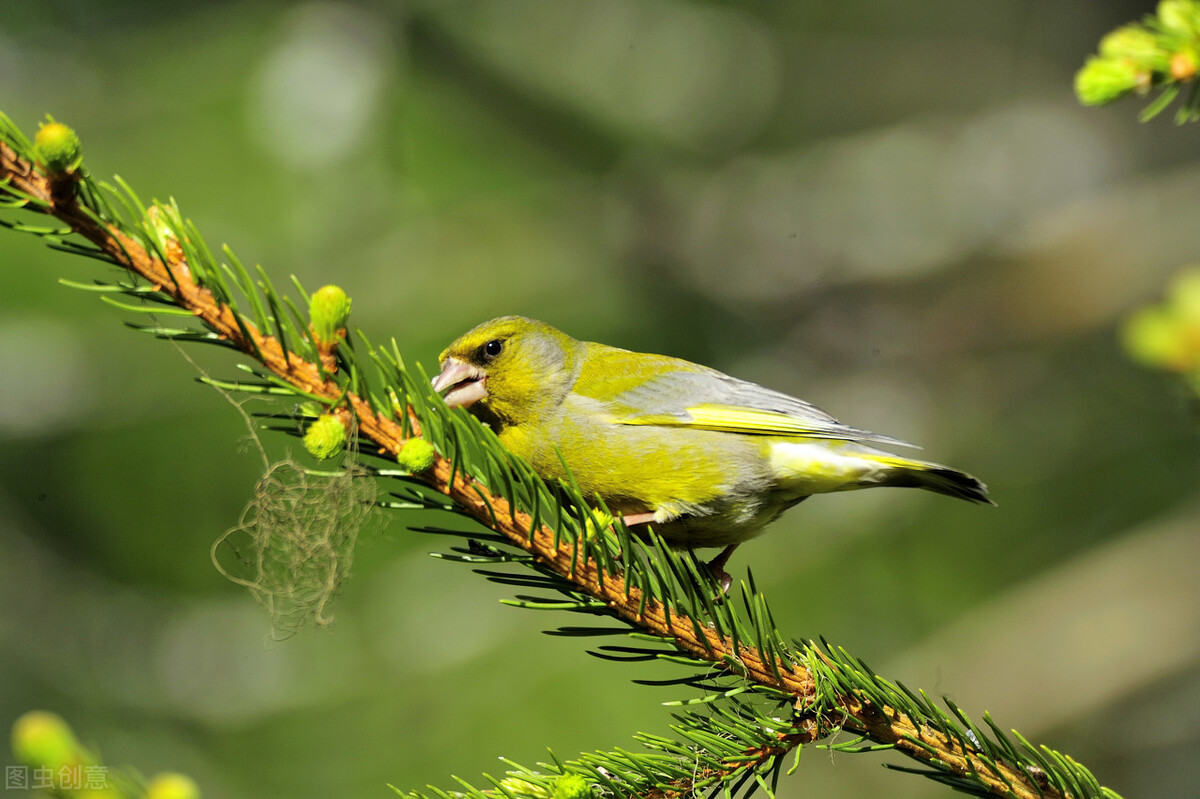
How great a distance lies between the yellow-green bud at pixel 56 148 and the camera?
52.4 inches

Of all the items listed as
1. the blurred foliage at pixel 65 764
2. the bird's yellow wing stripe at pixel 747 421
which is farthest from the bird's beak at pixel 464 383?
the blurred foliage at pixel 65 764

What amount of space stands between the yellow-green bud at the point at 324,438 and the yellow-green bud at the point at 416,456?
100 millimetres

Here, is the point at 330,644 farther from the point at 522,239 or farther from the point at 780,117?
the point at 780,117

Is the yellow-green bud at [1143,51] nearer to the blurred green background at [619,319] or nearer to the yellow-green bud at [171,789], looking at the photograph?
the yellow-green bud at [171,789]

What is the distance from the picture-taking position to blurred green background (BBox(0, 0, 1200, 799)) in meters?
5.32

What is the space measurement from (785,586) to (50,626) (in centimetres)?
436

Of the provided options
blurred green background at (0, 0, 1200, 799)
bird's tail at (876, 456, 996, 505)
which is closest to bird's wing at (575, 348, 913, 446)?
bird's tail at (876, 456, 996, 505)

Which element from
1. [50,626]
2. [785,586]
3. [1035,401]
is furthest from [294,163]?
[1035,401]

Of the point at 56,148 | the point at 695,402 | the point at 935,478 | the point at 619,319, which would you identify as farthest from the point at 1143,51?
the point at 619,319

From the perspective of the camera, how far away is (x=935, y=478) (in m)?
2.28

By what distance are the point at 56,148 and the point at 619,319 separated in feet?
18.6

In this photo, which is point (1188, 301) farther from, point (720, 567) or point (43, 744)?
point (720, 567)

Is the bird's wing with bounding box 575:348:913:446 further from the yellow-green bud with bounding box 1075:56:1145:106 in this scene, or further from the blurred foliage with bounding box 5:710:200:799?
the blurred foliage with bounding box 5:710:200:799

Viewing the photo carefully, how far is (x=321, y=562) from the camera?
1636 mm
